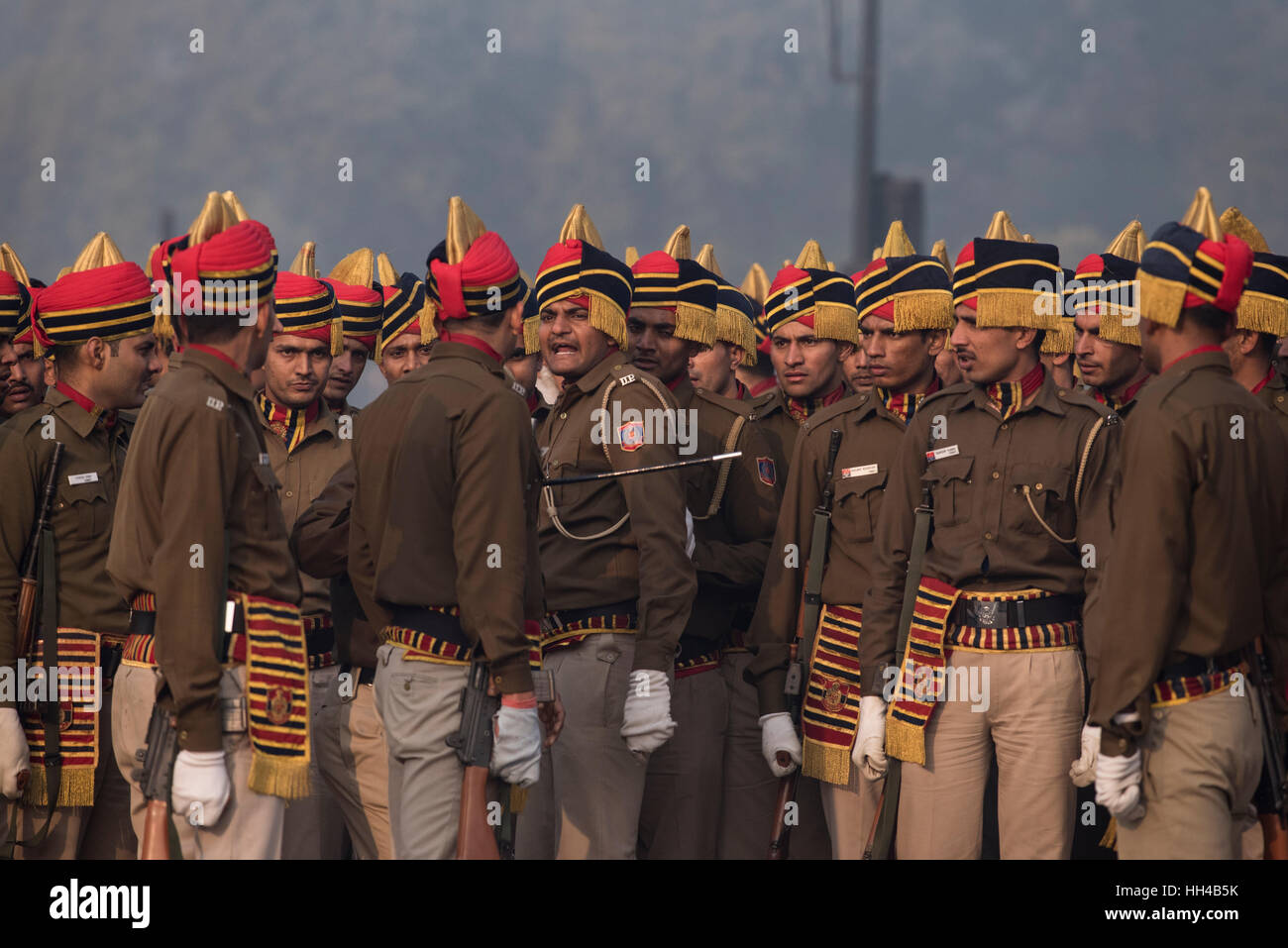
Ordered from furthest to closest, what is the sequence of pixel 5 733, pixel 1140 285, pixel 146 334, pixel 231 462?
1. pixel 146 334
2. pixel 5 733
3. pixel 1140 285
4. pixel 231 462

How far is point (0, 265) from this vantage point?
8398 millimetres

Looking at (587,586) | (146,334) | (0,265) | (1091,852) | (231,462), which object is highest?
(0,265)

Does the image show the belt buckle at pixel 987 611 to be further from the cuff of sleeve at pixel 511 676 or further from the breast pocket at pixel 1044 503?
the cuff of sleeve at pixel 511 676

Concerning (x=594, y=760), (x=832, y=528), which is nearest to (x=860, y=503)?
(x=832, y=528)

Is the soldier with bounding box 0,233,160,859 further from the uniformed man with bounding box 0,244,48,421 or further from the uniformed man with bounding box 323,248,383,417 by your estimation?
the uniformed man with bounding box 323,248,383,417

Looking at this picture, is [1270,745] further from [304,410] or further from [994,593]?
[304,410]

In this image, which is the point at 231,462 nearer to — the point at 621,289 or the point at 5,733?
the point at 5,733

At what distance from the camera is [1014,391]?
21.2 feet

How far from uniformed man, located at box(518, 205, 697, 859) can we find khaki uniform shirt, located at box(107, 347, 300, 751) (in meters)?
1.49

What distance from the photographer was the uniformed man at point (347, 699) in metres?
6.20

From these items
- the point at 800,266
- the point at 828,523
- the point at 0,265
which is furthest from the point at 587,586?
the point at 0,265

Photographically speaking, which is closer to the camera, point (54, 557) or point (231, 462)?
point (231, 462)

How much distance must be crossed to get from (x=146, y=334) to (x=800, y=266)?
391 cm

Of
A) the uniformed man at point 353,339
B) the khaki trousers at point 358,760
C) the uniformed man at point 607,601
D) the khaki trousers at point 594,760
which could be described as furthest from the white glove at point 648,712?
the uniformed man at point 353,339
